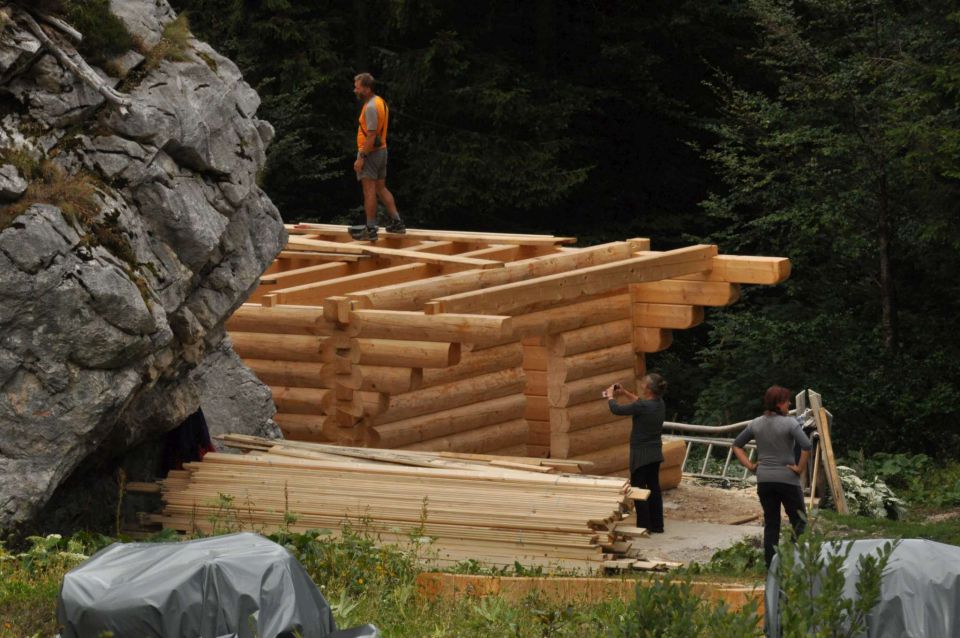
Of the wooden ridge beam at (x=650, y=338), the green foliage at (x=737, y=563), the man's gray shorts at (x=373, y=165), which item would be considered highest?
the man's gray shorts at (x=373, y=165)

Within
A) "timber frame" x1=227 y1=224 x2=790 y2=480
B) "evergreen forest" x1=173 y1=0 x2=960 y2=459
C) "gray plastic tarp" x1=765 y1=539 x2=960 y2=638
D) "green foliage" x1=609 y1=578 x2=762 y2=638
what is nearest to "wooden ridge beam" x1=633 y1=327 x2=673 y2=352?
"timber frame" x1=227 y1=224 x2=790 y2=480

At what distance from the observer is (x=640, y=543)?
44.4 ft

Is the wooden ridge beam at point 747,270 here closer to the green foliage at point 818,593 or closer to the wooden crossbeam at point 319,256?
the wooden crossbeam at point 319,256

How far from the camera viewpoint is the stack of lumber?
35.7ft

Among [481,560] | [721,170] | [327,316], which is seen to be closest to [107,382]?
[481,560]

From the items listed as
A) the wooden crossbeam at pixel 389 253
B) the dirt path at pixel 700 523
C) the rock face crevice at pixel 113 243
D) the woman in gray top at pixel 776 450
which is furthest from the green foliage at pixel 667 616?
the wooden crossbeam at pixel 389 253

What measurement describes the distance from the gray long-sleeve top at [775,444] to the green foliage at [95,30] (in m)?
5.66

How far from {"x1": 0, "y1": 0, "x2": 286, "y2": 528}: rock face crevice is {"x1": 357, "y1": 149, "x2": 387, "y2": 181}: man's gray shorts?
4362 mm

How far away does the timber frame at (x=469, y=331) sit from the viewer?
45.8 feet

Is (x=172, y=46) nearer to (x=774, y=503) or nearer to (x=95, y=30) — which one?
(x=95, y=30)

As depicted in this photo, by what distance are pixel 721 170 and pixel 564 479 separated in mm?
15899

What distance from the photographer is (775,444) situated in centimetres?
1126

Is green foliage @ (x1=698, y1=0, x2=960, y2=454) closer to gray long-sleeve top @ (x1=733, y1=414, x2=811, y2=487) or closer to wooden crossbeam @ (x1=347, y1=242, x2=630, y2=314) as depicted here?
wooden crossbeam @ (x1=347, y1=242, x2=630, y2=314)

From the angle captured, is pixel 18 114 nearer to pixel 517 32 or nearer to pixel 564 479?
pixel 564 479
